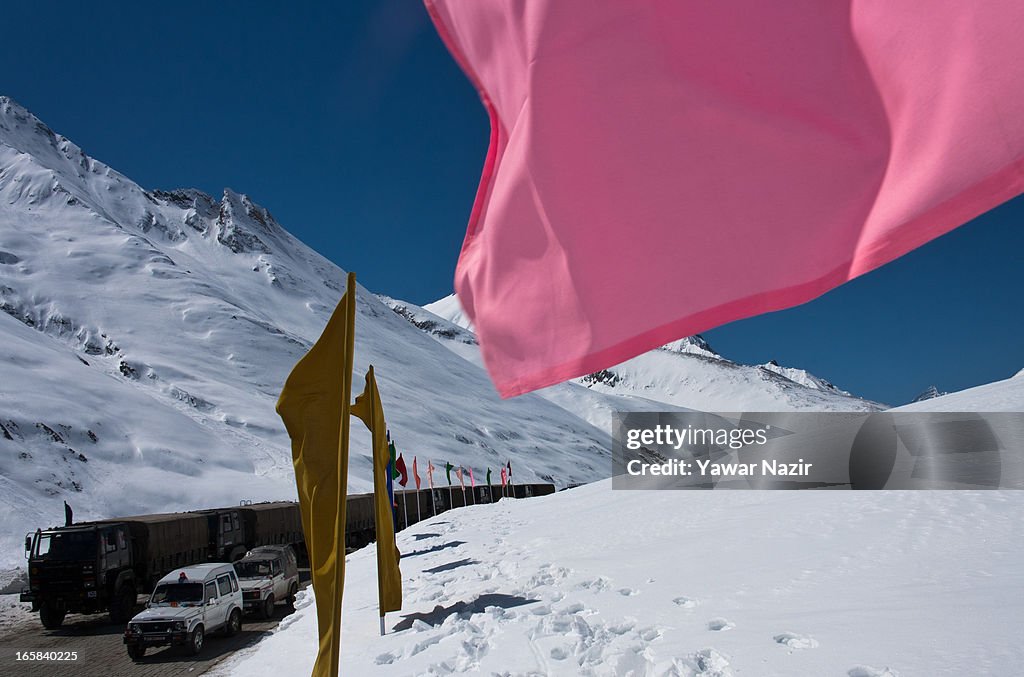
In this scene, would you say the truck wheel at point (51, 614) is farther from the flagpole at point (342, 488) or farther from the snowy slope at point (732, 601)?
the flagpole at point (342, 488)

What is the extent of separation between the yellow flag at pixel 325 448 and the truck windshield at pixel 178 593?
33.2ft

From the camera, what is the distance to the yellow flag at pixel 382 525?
1190 centimetres

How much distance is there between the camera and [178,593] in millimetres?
14641

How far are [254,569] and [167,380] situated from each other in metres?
80.1

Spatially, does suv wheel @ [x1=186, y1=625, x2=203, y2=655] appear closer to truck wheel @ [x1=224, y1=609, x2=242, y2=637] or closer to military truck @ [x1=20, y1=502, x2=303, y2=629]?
truck wheel @ [x1=224, y1=609, x2=242, y2=637]

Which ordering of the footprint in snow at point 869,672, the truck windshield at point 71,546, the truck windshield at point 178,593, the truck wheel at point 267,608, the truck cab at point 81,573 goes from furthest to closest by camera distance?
1. the truck windshield at point 71,546
2. the truck cab at point 81,573
3. the truck wheel at point 267,608
4. the truck windshield at point 178,593
5. the footprint in snow at point 869,672

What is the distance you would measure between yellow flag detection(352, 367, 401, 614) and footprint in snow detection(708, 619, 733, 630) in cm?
535

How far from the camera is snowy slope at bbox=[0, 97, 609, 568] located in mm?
49188

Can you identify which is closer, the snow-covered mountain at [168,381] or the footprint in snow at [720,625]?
the footprint in snow at [720,625]

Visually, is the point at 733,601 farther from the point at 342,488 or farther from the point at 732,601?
the point at 342,488

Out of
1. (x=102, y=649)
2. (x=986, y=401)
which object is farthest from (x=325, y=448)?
(x=986, y=401)

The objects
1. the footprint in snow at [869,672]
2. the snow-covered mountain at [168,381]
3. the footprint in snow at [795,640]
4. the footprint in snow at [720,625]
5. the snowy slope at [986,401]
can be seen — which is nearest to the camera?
the footprint in snow at [869,672]

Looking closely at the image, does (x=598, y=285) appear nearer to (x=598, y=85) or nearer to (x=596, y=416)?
(x=598, y=85)

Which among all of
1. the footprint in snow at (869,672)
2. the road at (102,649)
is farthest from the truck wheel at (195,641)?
the footprint in snow at (869,672)
